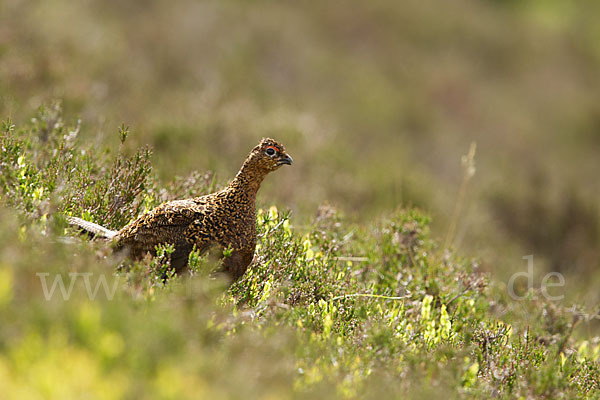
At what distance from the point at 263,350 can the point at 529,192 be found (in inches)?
440

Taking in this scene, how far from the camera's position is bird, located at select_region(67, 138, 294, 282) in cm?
369

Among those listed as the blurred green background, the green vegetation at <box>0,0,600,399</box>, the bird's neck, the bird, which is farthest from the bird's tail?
the blurred green background

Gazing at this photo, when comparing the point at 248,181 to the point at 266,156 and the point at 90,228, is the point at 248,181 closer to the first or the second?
the point at 266,156

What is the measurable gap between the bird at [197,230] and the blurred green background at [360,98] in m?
1.92

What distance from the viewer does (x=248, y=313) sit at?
3230mm

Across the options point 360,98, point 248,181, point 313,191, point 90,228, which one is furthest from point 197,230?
point 360,98

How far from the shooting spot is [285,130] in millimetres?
11570

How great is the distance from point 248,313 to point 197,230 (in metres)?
0.73

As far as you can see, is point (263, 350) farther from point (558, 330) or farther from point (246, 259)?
point (558, 330)

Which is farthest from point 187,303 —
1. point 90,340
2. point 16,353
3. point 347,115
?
point 347,115

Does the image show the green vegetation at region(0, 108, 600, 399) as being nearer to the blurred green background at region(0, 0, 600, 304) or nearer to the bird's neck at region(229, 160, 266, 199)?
the bird's neck at region(229, 160, 266, 199)

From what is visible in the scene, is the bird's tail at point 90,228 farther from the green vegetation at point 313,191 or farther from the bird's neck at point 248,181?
the bird's neck at point 248,181

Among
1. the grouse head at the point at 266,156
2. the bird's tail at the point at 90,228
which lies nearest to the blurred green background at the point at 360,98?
the grouse head at the point at 266,156

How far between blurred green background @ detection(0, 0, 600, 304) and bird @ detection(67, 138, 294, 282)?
1920 mm
